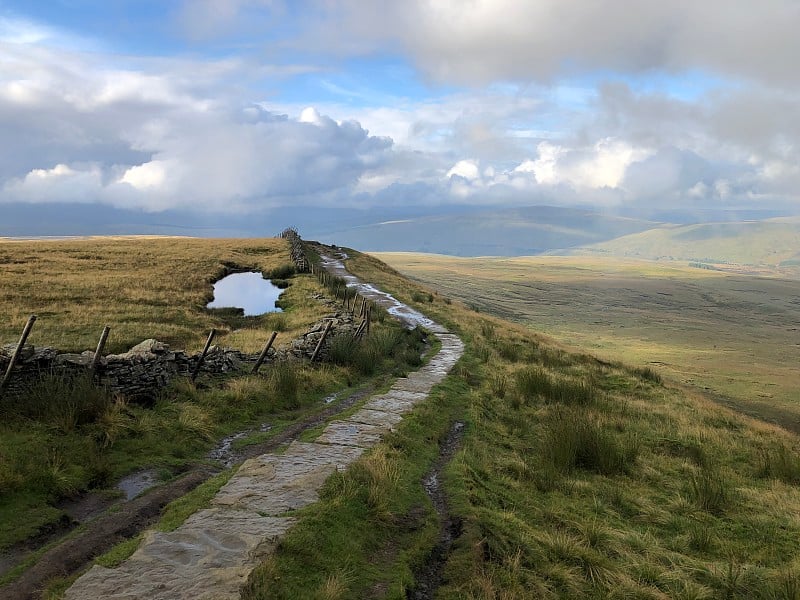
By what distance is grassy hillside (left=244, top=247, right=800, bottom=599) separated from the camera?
629cm

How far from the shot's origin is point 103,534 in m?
6.63

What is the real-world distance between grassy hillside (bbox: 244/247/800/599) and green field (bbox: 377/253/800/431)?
25.1 meters

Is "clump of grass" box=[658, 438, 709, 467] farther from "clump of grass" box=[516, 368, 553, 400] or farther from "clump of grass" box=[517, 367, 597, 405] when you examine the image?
"clump of grass" box=[516, 368, 553, 400]

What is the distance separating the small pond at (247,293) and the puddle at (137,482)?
2196 cm

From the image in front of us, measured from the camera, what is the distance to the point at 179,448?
388 inches

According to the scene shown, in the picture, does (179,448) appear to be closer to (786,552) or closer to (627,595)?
(627,595)

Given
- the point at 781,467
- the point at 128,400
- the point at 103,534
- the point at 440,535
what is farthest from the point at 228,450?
the point at 781,467

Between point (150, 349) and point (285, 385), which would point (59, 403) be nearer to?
point (150, 349)

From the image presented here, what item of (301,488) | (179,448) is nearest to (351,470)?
(301,488)

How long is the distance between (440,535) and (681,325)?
354 ft

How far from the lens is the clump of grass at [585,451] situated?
35.9 ft

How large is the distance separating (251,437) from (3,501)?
443 cm

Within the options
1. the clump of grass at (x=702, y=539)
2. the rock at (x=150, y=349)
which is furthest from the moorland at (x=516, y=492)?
the rock at (x=150, y=349)

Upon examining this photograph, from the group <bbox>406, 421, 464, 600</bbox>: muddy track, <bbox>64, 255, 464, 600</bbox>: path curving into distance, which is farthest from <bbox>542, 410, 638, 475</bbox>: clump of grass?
<bbox>64, 255, 464, 600</bbox>: path curving into distance
